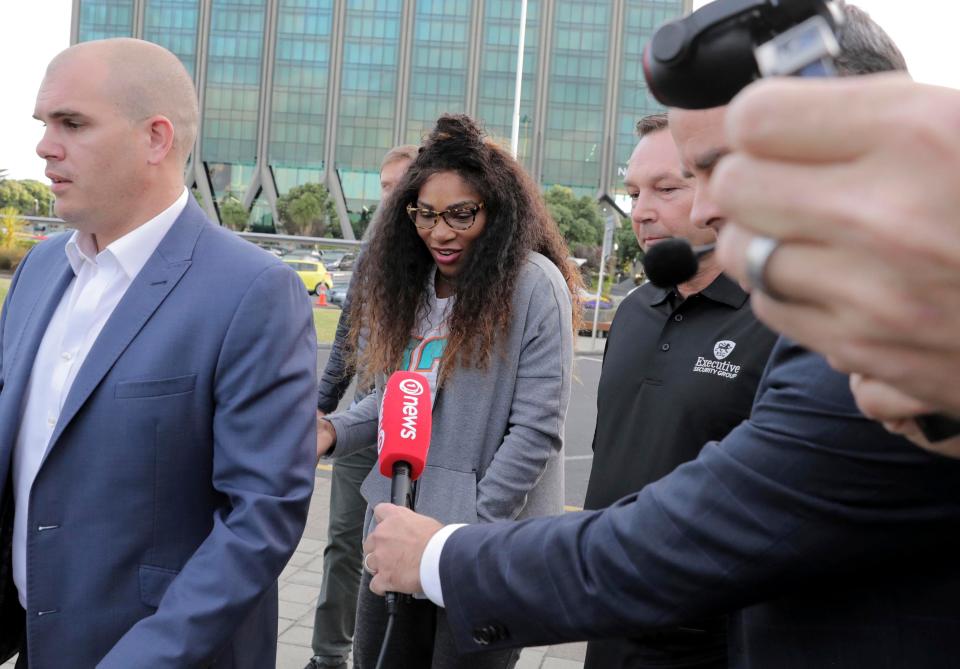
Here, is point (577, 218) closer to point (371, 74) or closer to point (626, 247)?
point (626, 247)

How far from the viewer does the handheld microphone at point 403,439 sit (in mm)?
1776

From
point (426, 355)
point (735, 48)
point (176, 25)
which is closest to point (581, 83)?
point (176, 25)

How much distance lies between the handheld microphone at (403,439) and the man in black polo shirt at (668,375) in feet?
2.13

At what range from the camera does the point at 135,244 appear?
2.07 metres

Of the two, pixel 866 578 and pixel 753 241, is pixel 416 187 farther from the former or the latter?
pixel 753 241

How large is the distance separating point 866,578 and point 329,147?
244 feet

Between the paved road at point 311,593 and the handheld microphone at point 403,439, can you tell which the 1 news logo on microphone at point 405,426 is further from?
the paved road at point 311,593

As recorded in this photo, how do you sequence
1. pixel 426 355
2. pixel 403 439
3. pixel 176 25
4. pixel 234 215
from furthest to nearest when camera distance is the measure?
1. pixel 176 25
2. pixel 234 215
3. pixel 426 355
4. pixel 403 439

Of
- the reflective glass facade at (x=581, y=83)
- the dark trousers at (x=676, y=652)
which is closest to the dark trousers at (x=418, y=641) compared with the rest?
the dark trousers at (x=676, y=652)

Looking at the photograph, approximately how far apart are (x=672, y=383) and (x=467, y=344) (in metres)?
0.72

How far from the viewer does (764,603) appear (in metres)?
1.16

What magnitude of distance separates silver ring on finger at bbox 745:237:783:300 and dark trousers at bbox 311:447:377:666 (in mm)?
3677

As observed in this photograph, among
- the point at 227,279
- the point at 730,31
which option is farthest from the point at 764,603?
the point at 227,279

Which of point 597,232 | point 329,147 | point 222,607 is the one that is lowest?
point 222,607
